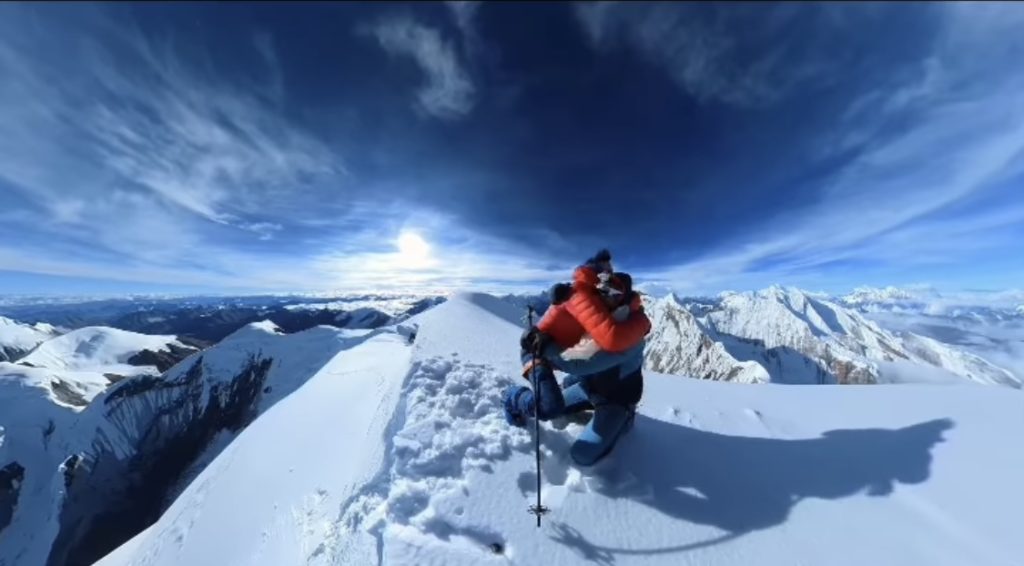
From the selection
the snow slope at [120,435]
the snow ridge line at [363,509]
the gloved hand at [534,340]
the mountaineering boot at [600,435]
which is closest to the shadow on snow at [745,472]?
the mountaineering boot at [600,435]

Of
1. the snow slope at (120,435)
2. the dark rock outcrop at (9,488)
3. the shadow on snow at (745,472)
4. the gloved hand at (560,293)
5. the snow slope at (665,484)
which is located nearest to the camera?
the snow slope at (665,484)

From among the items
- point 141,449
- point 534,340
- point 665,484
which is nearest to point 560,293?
point 534,340

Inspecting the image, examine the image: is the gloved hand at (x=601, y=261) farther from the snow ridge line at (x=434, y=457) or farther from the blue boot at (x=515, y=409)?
the snow ridge line at (x=434, y=457)

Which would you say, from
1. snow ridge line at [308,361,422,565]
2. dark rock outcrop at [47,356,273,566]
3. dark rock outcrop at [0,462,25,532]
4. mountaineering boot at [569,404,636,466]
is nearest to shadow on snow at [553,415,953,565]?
mountaineering boot at [569,404,636,466]

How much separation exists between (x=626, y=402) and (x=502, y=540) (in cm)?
270

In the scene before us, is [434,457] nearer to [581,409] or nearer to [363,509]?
[363,509]

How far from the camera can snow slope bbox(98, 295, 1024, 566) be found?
16.7 ft

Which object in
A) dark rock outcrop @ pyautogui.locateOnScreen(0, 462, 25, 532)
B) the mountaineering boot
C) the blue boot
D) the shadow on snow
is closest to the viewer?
the shadow on snow

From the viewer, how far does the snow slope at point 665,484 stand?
5.08 meters

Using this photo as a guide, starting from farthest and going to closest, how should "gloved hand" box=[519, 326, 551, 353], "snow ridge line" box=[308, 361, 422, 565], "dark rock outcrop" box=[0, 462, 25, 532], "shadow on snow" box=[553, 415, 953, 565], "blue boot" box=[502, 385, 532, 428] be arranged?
"dark rock outcrop" box=[0, 462, 25, 532] → "blue boot" box=[502, 385, 532, 428] → "gloved hand" box=[519, 326, 551, 353] → "shadow on snow" box=[553, 415, 953, 565] → "snow ridge line" box=[308, 361, 422, 565]

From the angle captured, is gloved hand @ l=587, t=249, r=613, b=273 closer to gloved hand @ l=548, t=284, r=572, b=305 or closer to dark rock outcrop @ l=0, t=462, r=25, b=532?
gloved hand @ l=548, t=284, r=572, b=305

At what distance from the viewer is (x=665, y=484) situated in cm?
621

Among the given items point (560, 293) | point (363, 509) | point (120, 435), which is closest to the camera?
point (363, 509)

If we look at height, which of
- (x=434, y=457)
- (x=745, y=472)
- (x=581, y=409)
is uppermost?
(x=581, y=409)
